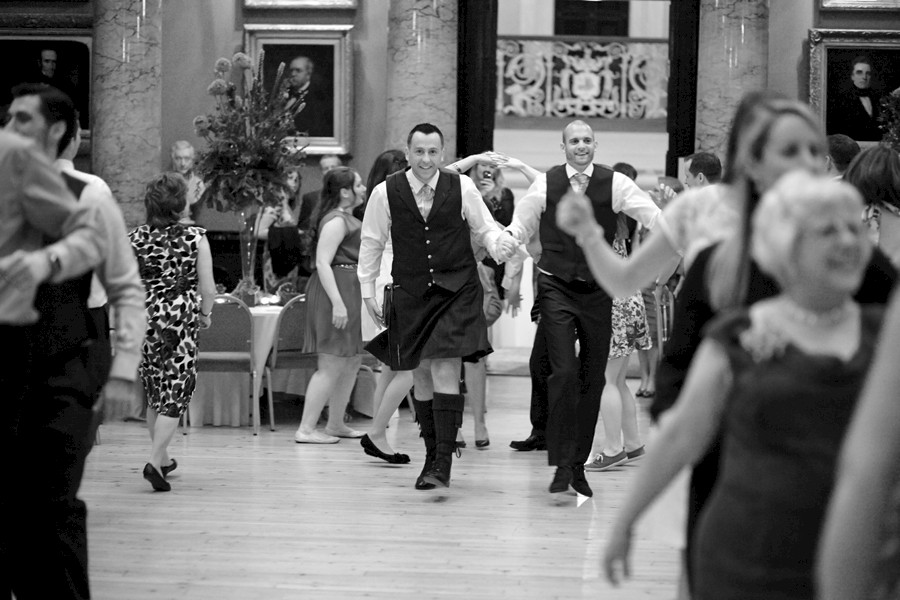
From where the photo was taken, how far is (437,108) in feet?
32.9

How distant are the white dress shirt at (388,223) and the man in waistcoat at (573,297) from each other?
0.44 ft

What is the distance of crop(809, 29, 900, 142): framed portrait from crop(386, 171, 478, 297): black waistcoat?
5547 millimetres

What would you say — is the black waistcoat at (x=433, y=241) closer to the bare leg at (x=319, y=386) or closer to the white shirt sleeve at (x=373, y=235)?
the white shirt sleeve at (x=373, y=235)

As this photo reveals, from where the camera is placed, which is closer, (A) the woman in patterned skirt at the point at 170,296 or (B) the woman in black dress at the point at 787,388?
(B) the woman in black dress at the point at 787,388

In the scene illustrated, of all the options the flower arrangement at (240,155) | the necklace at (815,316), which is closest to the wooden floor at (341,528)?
the flower arrangement at (240,155)

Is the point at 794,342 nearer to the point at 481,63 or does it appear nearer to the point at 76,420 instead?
the point at 76,420

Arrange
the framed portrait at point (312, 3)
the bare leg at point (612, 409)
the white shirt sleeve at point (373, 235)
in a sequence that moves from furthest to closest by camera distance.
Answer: the framed portrait at point (312, 3), the bare leg at point (612, 409), the white shirt sleeve at point (373, 235)

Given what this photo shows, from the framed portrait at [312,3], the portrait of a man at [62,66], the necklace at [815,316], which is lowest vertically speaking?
the necklace at [815,316]

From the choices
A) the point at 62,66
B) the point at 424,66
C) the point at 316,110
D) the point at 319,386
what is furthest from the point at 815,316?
the point at 62,66

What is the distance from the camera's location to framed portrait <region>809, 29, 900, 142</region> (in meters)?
10.5

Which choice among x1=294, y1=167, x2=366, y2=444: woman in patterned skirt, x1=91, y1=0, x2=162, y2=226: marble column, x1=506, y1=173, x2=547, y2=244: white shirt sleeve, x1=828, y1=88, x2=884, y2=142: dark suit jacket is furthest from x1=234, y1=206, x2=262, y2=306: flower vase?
x1=828, y1=88, x2=884, y2=142: dark suit jacket

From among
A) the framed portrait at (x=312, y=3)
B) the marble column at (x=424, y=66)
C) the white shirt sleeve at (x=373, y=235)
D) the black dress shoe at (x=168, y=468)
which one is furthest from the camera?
the framed portrait at (x=312, y=3)

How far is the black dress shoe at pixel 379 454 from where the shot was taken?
662 centimetres

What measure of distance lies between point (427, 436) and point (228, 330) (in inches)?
89.7
